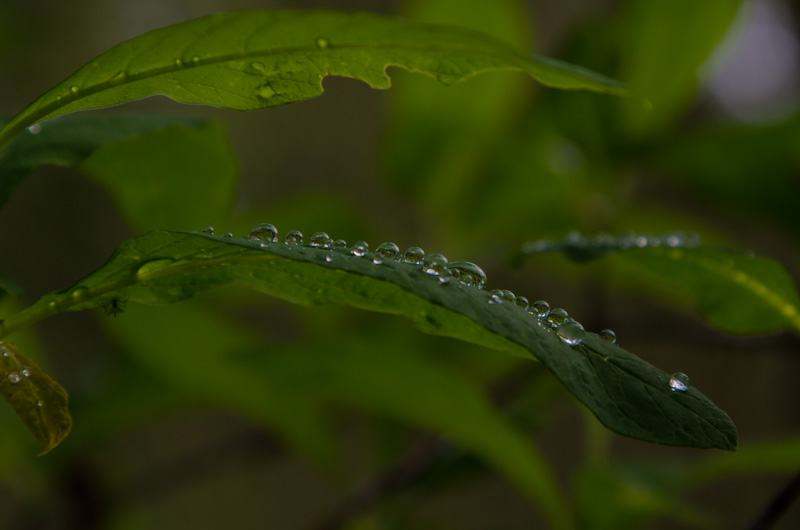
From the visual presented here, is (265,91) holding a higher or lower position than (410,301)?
higher

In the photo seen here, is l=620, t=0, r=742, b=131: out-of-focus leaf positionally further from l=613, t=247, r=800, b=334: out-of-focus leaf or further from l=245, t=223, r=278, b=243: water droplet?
l=245, t=223, r=278, b=243: water droplet

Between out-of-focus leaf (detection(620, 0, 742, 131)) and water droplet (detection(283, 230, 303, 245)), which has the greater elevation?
out-of-focus leaf (detection(620, 0, 742, 131))

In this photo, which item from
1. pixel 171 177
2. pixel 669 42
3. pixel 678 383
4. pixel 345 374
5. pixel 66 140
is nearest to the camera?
pixel 678 383

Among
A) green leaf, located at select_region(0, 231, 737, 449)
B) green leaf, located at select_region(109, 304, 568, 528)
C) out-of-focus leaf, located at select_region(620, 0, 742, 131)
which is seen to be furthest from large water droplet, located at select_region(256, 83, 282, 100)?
out-of-focus leaf, located at select_region(620, 0, 742, 131)

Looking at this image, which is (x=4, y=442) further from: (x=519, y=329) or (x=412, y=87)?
(x=519, y=329)

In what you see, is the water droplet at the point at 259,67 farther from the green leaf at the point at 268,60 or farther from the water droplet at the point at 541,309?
the water droplet at the point at 541,309

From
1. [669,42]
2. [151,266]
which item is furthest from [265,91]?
[669,42]

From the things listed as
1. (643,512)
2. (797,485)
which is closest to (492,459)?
(643,512)

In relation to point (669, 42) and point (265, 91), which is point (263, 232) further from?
point (669, 42)
